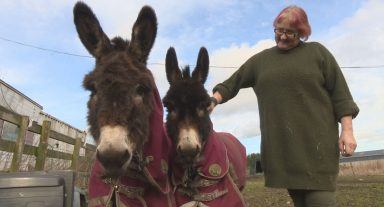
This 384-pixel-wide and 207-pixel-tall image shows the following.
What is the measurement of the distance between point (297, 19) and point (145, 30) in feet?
5.00

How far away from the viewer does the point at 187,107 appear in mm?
4719

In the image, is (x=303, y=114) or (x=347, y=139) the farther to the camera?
(x=303, y=114)

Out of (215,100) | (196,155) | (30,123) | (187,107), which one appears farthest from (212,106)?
(30,123)

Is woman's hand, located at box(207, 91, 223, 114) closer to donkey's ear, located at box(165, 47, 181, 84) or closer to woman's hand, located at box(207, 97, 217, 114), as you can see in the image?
woman's hand, located at box(207, 97, 217, 114)

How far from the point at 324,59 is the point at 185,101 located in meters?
1.45

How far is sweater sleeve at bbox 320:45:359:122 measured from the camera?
4.30 m

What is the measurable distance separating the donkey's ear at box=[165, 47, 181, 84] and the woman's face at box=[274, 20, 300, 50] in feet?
3.88

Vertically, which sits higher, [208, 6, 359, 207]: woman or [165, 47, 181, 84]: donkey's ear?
[165, 47, 181, 84]: donkey's ear

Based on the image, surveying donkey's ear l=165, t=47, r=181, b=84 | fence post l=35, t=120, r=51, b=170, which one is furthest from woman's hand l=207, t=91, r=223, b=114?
fence post l=35, t=120, r=51, b=170

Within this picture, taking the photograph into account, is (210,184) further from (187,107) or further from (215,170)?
(187,107)

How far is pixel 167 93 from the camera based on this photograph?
502 centimetres

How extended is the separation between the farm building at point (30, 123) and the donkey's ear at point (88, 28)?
4.00m

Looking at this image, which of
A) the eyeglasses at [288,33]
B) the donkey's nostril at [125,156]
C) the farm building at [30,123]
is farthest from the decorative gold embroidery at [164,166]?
the farm building at [30,123]

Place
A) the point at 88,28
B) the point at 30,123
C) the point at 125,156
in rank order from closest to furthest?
the point at 125,156, the point at 88,28, the point at 30,123
